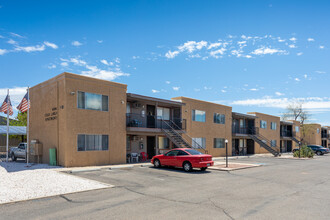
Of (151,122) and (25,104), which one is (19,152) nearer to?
(25,104)

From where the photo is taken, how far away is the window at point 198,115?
29188 millimetres

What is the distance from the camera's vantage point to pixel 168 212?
778 centimetres

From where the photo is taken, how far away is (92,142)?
19.4 m

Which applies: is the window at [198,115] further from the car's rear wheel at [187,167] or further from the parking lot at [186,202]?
the parking lot at [186,202]

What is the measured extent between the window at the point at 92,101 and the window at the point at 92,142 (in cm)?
200

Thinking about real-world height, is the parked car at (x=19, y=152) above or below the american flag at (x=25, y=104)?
below

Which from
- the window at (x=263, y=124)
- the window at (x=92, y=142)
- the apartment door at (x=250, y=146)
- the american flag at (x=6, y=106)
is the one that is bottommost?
the apartment door at (x=250, y=146)

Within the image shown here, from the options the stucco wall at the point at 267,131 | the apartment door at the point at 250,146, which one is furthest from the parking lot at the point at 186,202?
the stucco wall at the point at 267,131

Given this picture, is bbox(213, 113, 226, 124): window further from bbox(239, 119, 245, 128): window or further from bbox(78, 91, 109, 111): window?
bbox(78, 91, 109, 111): window

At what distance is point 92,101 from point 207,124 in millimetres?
15311

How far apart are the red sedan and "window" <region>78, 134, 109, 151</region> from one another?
3998 millimetres

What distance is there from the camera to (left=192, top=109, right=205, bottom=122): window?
29188 millimetres

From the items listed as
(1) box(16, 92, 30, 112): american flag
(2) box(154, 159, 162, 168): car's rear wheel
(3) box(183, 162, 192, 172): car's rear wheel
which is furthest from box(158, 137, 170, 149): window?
(1) box(16, 92, 30, 112): american flag

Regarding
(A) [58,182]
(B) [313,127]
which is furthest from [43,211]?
(B) [313,127]
